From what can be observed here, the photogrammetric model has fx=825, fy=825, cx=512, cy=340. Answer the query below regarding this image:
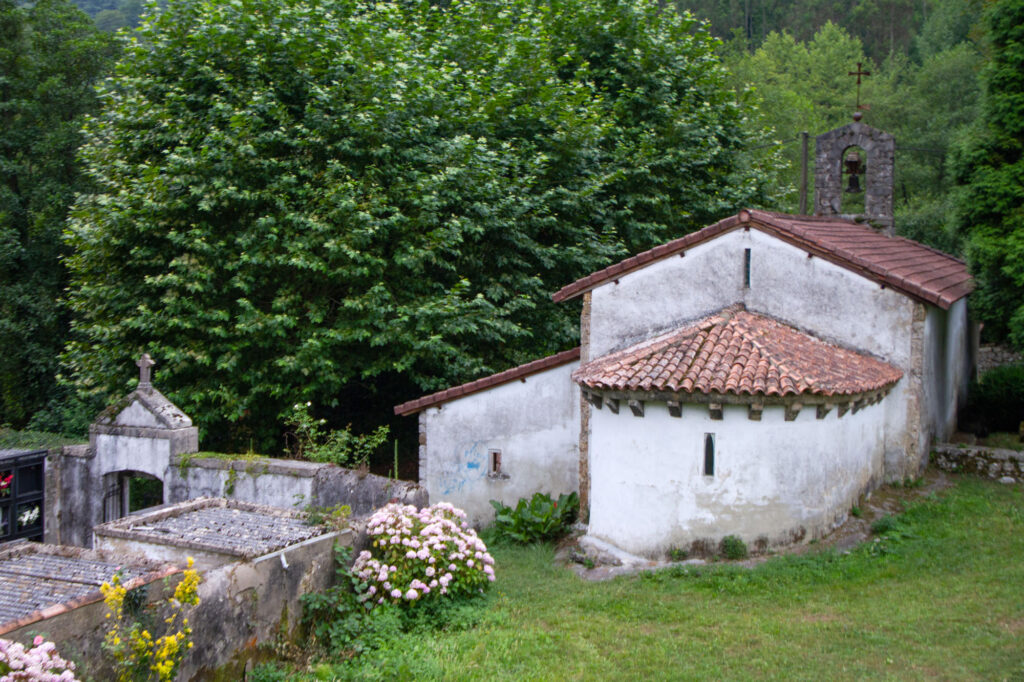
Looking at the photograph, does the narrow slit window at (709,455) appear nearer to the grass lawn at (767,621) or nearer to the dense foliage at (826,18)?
the grass lawn at (767,621)

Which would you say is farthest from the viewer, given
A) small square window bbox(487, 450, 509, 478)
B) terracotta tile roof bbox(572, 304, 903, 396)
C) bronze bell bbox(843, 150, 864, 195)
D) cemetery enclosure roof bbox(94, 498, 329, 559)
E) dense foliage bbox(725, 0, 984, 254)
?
dense foliage bbox(725, 0, 984, 254)

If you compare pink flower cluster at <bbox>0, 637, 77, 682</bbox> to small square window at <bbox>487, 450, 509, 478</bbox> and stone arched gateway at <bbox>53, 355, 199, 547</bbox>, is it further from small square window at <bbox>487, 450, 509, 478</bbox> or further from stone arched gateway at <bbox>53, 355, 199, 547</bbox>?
small square window at <bbox>487, 450, 509, 478</bbox>

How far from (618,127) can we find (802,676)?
14.1 metres

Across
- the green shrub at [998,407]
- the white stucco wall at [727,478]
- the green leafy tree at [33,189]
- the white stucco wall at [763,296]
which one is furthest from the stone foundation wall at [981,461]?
the green leafy tree at [33,189]

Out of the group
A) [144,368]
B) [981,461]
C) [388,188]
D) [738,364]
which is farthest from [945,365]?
[144,368]

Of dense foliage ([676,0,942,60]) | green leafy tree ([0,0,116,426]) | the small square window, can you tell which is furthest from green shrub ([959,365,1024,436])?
dense foliage ([676,0,942,60])

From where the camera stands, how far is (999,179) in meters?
13.1

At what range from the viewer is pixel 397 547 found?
28.4 feet

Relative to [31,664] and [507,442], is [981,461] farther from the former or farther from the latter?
[31,664]

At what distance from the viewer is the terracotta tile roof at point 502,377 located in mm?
13742

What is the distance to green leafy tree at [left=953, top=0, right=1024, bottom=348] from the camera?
12.8 meters

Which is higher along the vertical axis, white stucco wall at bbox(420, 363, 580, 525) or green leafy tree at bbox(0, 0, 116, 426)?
green leafy tree at bbox(0, 0, 116, 426)

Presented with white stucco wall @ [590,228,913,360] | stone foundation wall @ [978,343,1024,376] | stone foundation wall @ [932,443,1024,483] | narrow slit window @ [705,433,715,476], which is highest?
white stucco wall @ [590,228,913,360]

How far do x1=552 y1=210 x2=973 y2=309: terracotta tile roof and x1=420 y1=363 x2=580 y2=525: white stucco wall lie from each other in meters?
1.77
